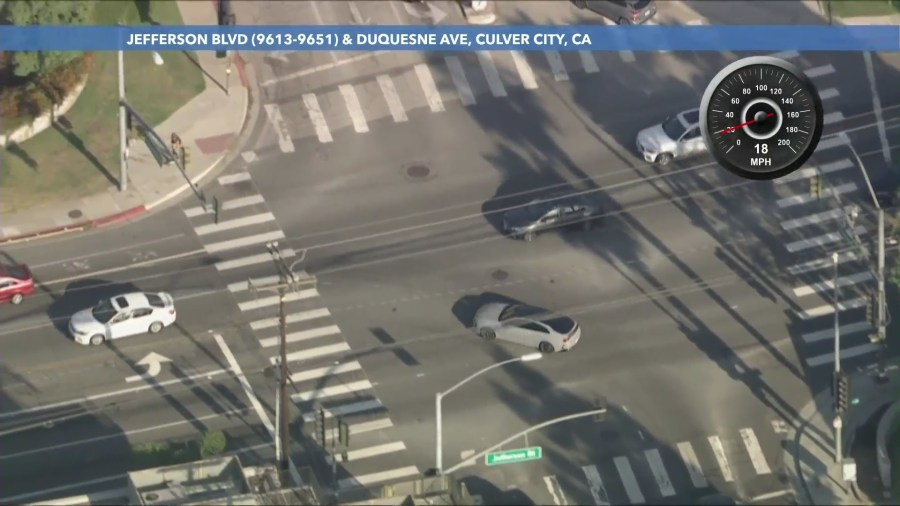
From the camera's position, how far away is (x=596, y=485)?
181 ft

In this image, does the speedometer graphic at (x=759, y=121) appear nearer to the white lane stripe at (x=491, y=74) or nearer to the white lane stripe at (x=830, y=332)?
the white lane stripe at (x=830, y=332)

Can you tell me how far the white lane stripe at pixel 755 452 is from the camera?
2203 inches

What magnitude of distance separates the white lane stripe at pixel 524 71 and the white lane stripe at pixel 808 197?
1166 centimetres

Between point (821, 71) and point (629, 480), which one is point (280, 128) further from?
point (629, 480)

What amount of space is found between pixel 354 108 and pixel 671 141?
1301cm

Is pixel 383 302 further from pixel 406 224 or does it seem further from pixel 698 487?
pixel 698 487

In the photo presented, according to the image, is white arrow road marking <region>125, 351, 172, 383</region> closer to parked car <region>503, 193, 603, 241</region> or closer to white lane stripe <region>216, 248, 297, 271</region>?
white lane stripe <region>216, 248, 297, 271</region>

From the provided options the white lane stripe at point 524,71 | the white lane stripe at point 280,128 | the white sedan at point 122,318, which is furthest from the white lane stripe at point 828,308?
the white sedan at point 122,318

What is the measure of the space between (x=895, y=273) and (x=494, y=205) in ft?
50.5

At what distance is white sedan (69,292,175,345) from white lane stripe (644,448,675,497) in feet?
57.4

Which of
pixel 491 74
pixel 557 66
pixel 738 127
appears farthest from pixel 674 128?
pixel 738 127

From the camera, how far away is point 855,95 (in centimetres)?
6894

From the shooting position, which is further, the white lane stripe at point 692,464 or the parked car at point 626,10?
the parked car at point 626,10

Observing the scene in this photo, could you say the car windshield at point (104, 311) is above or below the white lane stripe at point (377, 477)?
above
